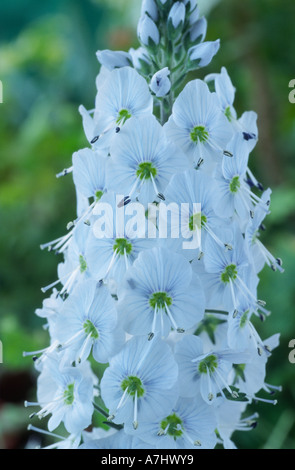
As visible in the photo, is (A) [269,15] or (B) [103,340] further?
(A) [269,15]

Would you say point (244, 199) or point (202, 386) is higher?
point (244, 199)

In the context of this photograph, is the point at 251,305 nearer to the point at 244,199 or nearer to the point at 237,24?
the point at 244,199

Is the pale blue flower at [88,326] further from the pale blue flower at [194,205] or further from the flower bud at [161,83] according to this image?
the flower bud at [161,83]

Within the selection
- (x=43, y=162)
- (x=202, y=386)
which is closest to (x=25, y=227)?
(x=43, y=162)

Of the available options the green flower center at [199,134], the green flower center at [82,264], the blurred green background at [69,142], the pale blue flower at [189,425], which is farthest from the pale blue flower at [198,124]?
the blurred green background at [69,142]

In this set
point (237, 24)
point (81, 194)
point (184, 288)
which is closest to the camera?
point (184, 288)

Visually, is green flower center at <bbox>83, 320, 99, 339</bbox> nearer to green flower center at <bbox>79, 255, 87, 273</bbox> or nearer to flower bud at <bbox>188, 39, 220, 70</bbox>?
green flower center at <bbox>79, 255, 87, 273</bbox>

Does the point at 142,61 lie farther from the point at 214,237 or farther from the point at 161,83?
the point at 214,237
